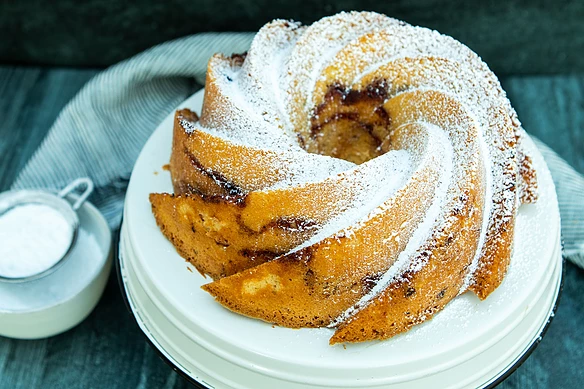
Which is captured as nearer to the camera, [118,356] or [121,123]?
[118,356]

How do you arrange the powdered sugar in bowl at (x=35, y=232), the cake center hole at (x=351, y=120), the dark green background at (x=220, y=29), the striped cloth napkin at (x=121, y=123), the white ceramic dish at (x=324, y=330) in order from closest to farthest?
the white ceramic dish at (x=324, y=330) < the cake center hole at (x=351, y=120) < the powdered sugar in bowl at (x=35, y=232) < the striped cloth napkin at (x=121, y=123) < the dark green background at (x=220, y=29)

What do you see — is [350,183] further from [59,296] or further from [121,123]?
[121,123]

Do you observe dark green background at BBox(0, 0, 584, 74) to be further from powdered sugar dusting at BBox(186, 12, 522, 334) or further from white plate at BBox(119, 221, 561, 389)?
white plate at BBox(119, 221, 561, 389)

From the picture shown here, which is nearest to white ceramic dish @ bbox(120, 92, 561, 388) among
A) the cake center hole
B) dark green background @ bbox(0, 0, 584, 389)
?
the cake center hole

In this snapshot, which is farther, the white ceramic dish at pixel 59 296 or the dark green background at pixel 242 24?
the dark green background at pixel 242 24

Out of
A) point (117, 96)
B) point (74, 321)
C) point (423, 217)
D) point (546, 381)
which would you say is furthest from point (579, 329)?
point (117, 96)

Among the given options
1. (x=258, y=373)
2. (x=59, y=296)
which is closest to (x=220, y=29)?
(x=59, y=296)

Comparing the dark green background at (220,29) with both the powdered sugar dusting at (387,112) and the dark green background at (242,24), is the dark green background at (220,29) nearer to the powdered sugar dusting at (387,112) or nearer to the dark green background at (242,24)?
the dark green background at (242,24)

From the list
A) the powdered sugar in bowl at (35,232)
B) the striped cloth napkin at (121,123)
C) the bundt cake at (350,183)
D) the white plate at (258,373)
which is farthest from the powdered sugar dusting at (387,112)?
the striped cloth napkin at (121,123)
